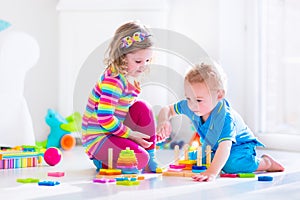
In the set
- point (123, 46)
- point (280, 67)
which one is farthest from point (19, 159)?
point (280, 67)

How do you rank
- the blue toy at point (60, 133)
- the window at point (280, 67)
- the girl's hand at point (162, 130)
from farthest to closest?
the window at point (280, 67) → the blue toy at point (60, 133) → the girl's hand at point (162, 130)

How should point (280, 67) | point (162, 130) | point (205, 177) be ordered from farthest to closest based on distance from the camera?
point (280, 67)
point (162, 130)
point (205, 177)

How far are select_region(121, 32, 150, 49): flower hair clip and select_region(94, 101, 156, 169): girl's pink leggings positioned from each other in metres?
0.17

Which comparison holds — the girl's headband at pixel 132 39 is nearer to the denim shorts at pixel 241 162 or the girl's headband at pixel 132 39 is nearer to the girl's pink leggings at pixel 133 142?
the girl's pink leggings at pixel 133 142

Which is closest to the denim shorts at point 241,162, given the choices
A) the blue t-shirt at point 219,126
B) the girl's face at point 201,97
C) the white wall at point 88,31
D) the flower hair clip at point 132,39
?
the blue t-shirt at point 219,126

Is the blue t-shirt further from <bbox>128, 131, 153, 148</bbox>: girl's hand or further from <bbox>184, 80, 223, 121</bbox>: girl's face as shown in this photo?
<bbox>128, 131, 153, 148</bbox>: girl's hand

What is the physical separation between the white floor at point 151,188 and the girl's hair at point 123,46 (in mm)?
311

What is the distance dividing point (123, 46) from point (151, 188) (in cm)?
44

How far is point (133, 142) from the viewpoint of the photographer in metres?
1.72

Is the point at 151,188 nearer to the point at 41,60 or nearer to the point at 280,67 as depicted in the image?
the point at 41,60

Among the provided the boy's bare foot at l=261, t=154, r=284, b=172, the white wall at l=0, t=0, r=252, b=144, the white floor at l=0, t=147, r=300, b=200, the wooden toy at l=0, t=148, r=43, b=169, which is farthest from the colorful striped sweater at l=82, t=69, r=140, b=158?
the white wall at l=0, t=0, r=252, b=144

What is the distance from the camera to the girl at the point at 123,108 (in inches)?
66.4

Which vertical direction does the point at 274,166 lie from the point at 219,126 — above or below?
below

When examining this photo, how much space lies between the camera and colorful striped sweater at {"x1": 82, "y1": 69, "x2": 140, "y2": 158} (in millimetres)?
1676
